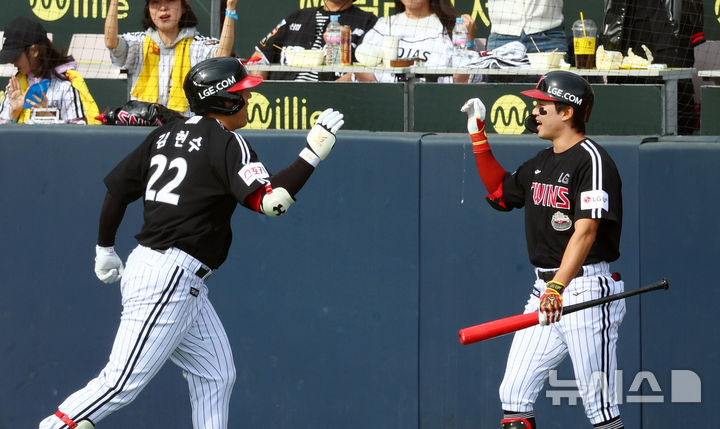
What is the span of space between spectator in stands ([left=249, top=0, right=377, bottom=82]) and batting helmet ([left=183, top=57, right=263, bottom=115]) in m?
2.84

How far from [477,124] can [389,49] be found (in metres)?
2.21

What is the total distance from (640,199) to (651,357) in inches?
31.0

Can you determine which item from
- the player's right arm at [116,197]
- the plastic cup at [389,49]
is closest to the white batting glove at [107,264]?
the player's right arm at [116,197]

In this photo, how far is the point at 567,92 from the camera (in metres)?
4.80

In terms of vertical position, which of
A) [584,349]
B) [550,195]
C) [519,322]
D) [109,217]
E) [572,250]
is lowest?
[584,349]

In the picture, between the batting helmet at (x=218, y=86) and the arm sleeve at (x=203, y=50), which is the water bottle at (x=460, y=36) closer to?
the arm sleeve at (x=203, y=50)

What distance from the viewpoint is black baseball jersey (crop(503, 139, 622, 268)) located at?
15.1ft

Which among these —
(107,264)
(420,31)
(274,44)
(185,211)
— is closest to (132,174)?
(185,211)

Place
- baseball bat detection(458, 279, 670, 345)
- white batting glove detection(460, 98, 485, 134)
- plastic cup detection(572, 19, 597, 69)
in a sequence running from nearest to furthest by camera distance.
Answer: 1. baseball bat detection(458, 279, 670, 345)
2. white batting glove detection(460, 98, 485, 134)
3. plastic cup detection(572, 19, 597, 69)

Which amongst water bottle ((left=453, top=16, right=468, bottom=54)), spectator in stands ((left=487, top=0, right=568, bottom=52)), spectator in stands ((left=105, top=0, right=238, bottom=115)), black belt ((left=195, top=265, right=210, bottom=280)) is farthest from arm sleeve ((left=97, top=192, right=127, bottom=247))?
spectator in stands ((left=487, top=0, right=568, bottom=52))

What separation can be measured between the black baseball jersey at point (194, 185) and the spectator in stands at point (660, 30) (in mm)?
3173

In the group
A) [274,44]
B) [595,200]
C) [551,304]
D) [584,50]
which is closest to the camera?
[551,304]

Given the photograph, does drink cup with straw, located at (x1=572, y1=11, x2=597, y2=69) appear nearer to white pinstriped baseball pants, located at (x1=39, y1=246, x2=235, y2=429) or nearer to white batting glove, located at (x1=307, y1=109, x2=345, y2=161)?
white batting glove, located at (x1=307, y1=109, x2=345, y2=161)

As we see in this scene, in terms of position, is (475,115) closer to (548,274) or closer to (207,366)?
(548,274)
